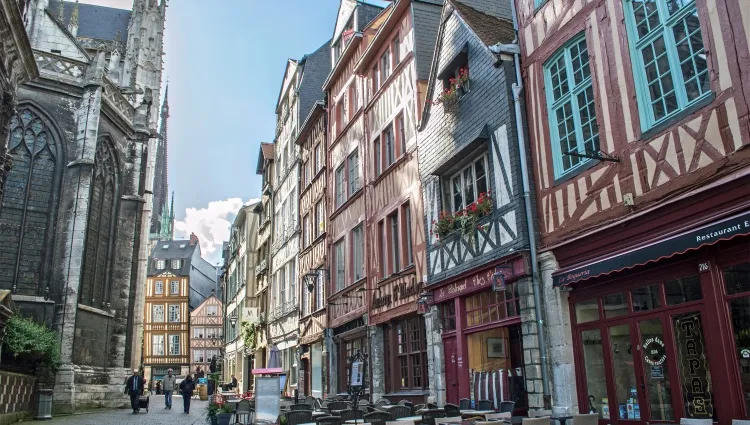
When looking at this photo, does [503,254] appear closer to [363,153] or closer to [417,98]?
[417,98]

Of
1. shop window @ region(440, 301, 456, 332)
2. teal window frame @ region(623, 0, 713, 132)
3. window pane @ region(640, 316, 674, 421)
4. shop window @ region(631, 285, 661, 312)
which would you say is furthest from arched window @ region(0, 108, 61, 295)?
teal window frame @ region(623, 0, 713, 132)

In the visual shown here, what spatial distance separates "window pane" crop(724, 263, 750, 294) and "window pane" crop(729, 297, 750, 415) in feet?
0.32

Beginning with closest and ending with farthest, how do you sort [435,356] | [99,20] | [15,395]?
[435,356] → [15,395] → [99,20]

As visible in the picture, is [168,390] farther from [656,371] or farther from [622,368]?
[656,371]

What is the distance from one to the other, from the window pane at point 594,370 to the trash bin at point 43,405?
40.6ft

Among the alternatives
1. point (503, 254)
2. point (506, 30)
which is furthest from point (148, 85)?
point (503, 254)

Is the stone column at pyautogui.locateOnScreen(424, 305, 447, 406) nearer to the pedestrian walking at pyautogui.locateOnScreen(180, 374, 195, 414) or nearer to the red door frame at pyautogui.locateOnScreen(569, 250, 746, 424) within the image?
the red door frame at pyautogui.locateOnScreen(569, 250, 746, 424)

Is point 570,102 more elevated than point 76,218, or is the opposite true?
point 76,218

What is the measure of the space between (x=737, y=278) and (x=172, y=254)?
227ft

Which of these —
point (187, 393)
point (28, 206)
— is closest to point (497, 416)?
point (187, 393)

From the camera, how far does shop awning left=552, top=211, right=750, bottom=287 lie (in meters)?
5.81

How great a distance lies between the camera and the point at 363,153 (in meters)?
16.8

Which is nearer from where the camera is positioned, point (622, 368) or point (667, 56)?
point (667, 56)

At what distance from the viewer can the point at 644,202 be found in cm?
715
